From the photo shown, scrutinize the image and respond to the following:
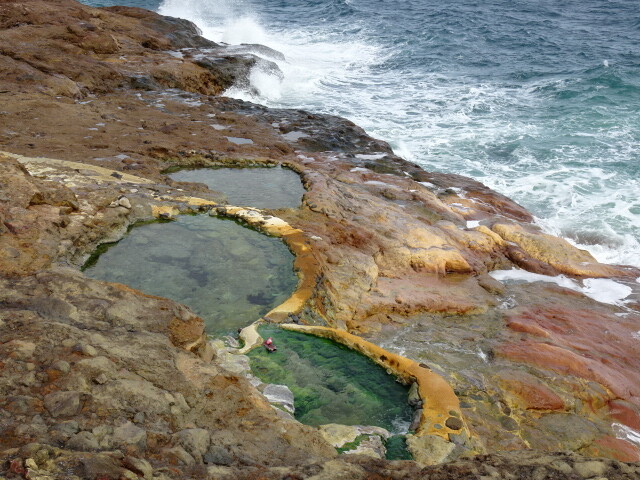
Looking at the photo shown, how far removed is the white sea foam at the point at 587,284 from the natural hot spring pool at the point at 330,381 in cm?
482

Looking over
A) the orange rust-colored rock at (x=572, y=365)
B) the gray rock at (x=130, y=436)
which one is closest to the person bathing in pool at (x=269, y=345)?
the gray rock at (x=130, y=436)

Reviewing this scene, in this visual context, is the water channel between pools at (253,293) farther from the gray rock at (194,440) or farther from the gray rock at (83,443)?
the gray rock at (83,443)

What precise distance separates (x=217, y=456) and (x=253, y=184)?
24.8ft

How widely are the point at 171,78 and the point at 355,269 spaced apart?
38.1ft

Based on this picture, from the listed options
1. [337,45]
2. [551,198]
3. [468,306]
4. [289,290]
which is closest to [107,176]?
[289,290]

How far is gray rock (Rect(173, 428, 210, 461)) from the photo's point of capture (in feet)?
10.1

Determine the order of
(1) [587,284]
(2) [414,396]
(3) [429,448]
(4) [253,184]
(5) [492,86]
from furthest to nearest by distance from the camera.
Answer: (5) [492,86] < (4) [253,184] < (1) [587,284] < (2) [414,396] < (3) [429,448]

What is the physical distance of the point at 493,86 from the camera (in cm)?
2286

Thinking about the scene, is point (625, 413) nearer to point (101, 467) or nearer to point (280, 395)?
point (280, 395)

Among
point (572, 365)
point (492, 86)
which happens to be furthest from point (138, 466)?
point (492, 86)

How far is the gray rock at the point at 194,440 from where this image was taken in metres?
3.07

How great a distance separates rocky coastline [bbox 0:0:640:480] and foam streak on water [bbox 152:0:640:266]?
2.91 m

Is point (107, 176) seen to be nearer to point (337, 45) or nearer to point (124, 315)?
point (124, 315)

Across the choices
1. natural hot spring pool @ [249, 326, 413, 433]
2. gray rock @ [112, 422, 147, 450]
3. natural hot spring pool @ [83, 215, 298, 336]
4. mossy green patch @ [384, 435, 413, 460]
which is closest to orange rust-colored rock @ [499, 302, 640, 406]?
natural hot spring pool @ [249, 326, 413, 433]
